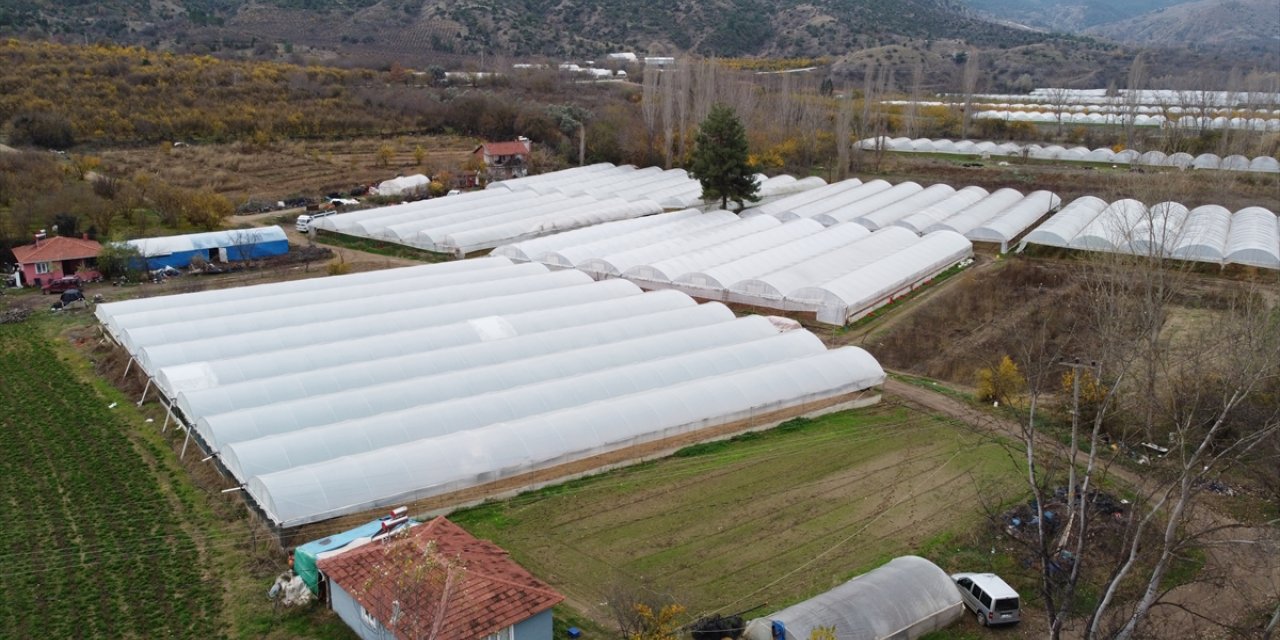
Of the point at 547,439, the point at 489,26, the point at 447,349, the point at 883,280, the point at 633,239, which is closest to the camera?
the point at 547,439

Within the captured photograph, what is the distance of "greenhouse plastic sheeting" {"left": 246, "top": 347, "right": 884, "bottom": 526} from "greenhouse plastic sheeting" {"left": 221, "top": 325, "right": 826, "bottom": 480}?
1.25 ft

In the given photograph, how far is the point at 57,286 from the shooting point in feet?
98.1

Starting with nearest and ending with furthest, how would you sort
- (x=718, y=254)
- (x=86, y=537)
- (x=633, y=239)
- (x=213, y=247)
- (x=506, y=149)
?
(x=86, y=537)
(x=718, y=254)
(x=213, y=247)
(x=633, y=239)
(x=506, y=149)

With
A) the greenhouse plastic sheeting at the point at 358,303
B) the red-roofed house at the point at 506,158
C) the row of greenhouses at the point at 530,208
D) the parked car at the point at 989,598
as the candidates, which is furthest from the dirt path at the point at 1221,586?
the red-roofed house at the point at 506,158

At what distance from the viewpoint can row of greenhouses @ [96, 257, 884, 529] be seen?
53.8 feet

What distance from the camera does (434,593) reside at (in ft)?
37.9

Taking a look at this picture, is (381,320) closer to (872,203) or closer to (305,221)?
(305,221)

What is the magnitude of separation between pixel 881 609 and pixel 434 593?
6204 millimetres

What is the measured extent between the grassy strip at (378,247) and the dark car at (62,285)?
930 centimetres

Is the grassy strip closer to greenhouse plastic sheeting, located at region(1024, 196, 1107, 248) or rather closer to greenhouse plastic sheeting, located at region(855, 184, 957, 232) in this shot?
greenhouse plastic sheeting, located at region(855, 184, 957, 232)

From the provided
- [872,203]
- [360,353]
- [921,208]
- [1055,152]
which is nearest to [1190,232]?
[921,208]

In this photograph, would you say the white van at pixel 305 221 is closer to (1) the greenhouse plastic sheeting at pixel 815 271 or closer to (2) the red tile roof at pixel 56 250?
(2) the red tile roof at pixel 56 250

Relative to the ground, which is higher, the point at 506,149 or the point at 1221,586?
the point at 506,149

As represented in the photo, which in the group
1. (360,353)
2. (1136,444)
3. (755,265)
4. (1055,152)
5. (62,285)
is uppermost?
(1055,152)
